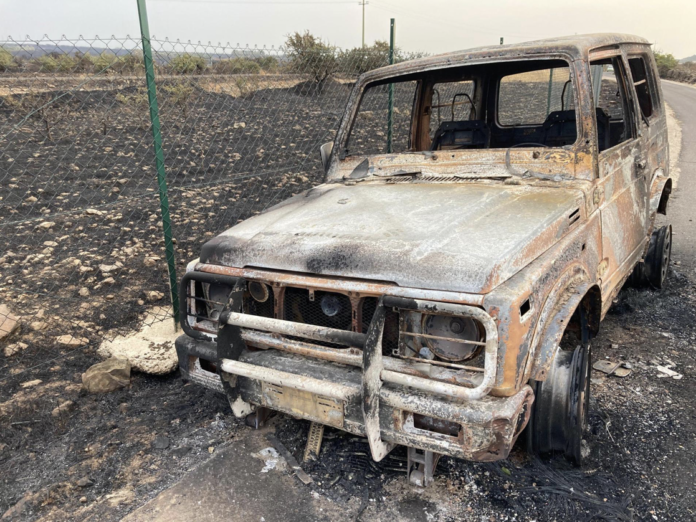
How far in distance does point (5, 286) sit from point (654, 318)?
207 inches

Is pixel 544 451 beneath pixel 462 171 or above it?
beneath

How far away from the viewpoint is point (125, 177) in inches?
312

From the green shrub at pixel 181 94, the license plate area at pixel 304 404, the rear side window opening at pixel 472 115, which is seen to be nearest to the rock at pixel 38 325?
the license plate area at pixel 304 404

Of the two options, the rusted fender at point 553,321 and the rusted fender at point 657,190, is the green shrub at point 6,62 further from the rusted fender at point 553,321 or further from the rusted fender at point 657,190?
the rusted fender at point 553,321

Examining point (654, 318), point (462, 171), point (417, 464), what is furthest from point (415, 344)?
point (654, 318)

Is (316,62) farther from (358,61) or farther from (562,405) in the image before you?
(562,405)

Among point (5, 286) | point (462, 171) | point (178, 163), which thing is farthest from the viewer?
point (178, 163)

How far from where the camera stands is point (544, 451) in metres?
2.51

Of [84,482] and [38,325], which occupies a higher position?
[38,325]

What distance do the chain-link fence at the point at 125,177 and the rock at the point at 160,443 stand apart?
49.5 inches

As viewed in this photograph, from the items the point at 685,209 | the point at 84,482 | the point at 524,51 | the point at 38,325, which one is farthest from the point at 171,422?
the point at 685,209

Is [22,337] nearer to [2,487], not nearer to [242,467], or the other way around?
[2,487]

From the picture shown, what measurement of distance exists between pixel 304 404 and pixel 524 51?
231 cm

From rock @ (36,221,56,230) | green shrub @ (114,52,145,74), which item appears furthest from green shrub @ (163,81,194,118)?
rock @ (36,221,56,230)
